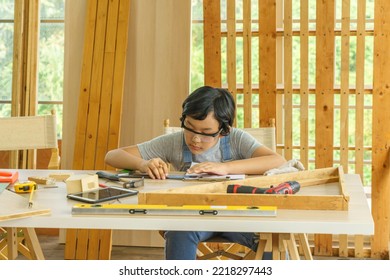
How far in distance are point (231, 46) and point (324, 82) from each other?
739 millimetres

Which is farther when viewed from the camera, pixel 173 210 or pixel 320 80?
pixel 320 80

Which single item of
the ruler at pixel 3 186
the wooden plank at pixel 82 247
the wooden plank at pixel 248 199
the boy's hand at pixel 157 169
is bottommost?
the wooden plank at pixel 82 247

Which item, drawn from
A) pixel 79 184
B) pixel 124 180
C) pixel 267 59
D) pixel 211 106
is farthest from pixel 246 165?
pixel 267 59

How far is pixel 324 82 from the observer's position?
5641mm

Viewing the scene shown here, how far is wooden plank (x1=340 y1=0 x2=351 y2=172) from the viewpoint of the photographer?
18.3 feet

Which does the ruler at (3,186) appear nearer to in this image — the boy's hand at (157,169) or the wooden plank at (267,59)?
Result: the boy's hand at (157,169)

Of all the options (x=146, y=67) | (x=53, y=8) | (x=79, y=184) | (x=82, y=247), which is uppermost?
(x=53, y=8)

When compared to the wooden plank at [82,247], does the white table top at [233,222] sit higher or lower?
higher

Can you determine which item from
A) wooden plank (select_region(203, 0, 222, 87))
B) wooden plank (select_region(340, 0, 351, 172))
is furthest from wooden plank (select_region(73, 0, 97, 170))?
wooden plank (select_region(340, 0, 351, 172))

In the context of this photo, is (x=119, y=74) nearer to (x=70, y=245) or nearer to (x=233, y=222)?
(x=70, y=245)

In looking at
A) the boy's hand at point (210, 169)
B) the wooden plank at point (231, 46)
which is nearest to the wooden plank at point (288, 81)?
the wooden plank at point (231, 46)

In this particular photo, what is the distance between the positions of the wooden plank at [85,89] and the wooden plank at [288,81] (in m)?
1.44

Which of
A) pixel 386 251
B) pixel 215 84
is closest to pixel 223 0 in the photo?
pixel 215 84

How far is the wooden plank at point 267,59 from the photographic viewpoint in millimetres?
5625
